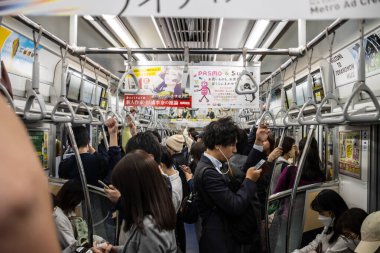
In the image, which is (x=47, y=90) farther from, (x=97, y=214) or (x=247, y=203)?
(x=247, y=203)

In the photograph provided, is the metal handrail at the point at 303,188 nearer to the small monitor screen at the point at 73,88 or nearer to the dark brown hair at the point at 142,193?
the dark brown hair at the point at 142,193

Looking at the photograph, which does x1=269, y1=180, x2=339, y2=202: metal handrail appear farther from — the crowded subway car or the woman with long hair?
the woman with long hair

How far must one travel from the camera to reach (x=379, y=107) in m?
1.87

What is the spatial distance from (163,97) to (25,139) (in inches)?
190

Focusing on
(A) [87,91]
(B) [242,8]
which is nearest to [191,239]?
(A) [87,91]

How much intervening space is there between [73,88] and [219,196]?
3.38 meters

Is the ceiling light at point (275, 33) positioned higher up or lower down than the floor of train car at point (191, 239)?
higher up

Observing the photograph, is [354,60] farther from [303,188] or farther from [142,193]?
[142,193]

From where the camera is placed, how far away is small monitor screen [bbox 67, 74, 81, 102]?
5002 millimetres

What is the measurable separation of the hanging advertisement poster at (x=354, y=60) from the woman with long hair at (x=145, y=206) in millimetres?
2324

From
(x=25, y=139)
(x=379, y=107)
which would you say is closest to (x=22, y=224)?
(x=25, y=139)

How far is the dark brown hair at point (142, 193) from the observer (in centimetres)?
203

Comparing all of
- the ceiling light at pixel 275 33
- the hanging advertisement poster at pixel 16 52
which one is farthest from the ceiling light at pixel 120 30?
the ceiling light at pixel 275 33

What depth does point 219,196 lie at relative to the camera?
8.80 feet
